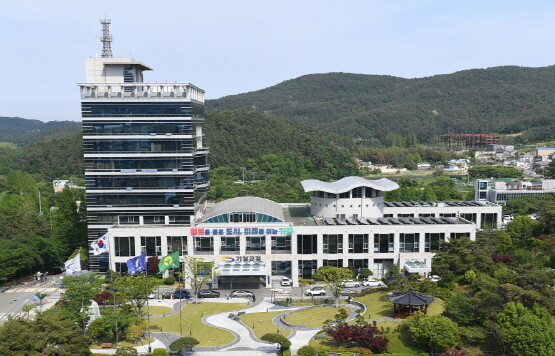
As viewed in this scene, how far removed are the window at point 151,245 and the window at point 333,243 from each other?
18.8 metres

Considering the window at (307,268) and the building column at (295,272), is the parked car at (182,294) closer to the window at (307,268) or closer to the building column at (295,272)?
the building column at (295,272)

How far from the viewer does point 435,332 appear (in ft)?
114

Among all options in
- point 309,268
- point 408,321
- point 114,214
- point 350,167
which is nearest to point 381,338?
point 408,321

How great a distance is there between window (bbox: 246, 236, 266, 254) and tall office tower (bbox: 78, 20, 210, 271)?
293 inches

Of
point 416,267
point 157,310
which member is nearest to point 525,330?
point 416,267

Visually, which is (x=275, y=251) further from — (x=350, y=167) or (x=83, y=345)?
(x=350, y=167)

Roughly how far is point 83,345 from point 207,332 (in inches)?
394

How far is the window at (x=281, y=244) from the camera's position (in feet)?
182

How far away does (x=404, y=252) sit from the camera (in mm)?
56000

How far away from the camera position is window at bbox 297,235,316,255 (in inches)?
2169

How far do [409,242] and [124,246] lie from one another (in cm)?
3258

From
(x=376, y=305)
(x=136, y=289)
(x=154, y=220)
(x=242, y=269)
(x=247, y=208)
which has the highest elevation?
(x=247, y=208)

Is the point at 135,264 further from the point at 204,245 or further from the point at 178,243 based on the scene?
the point at 204,245

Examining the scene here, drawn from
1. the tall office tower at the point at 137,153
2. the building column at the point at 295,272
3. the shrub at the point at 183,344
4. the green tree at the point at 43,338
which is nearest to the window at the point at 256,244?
the building column at the point at 295,272
